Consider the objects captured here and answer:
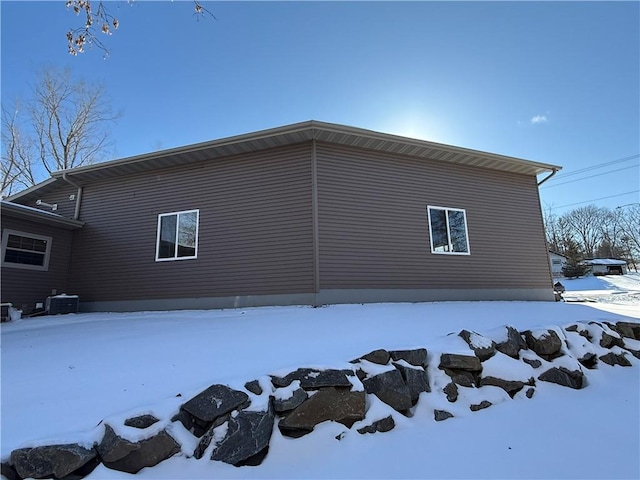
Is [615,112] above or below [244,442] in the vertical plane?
above

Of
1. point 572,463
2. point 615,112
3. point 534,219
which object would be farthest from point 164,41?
point 615,112

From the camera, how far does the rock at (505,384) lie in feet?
12.4

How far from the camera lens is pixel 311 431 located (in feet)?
9.28

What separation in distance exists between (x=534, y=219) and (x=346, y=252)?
613 cm

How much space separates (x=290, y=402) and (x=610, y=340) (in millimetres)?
5282

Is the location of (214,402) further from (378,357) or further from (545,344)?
(545,344)

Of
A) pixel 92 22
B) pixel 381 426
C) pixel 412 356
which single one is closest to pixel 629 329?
pixel 412 356

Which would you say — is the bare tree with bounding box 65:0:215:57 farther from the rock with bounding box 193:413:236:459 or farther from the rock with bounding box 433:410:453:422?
the rock with bounding box 433:410:453:422

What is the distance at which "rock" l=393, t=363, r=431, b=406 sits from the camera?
3.40 meters

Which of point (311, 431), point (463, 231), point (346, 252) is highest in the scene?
point (463, 231)

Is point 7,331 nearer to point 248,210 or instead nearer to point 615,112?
point 248,210

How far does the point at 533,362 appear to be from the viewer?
423 cm

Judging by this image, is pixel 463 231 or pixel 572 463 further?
pixel 463 231

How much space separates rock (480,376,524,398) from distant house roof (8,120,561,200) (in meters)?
5.42
